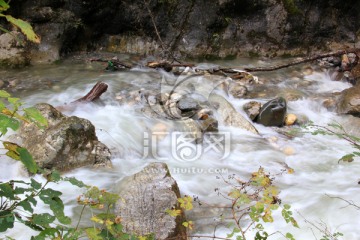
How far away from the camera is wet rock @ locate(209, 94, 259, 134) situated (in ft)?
18.4

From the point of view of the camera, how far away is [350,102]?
20.1 ft

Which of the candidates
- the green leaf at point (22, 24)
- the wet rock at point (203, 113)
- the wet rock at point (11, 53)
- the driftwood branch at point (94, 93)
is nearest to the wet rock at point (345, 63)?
the wet rock at point (203, 113)

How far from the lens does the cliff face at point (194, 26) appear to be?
25.9 feet

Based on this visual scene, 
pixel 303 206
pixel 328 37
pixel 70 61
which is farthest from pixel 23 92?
pixel 328 37

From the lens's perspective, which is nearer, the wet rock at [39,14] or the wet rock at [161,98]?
the wet rock at [161,98]

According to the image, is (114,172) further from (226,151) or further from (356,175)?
(356,175)

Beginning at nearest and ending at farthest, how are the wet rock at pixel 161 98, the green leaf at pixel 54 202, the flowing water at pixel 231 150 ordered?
the green leaf at pixel 54 202
the flowing water at pixel 231 150
the wet rock at pixel 161 98

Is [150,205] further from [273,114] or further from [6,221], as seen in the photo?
[273,114]

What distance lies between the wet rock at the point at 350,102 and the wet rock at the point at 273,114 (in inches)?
46.0

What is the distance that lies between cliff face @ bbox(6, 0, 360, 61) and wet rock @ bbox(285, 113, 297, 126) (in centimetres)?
304

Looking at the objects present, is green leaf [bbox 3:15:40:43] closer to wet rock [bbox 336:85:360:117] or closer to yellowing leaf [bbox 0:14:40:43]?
yellowing leaf [bbox 0:14:40:43]

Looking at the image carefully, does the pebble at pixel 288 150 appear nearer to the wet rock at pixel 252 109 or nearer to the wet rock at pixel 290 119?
the wet rock at pixel 290 119

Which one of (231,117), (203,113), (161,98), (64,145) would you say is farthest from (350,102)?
(64,145)

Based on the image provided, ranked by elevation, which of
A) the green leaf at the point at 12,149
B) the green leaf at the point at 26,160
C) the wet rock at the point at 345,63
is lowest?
the wet rock at the point at 345,63
